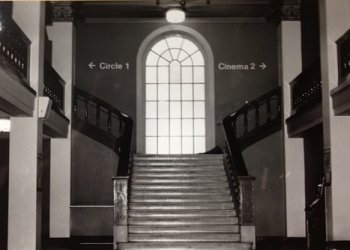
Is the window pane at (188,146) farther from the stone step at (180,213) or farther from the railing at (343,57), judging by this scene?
the railing at (343,57)

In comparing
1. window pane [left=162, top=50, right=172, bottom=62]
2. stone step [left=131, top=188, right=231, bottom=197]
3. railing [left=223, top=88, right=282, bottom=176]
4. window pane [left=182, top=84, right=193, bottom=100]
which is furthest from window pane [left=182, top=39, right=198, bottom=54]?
stone step [left=131, top=188, right=231, bottom=197]

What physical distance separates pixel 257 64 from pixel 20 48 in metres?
8.13

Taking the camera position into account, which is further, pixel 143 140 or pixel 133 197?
pixel 143 140

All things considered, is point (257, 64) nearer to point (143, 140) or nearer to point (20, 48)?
point (143, 140)

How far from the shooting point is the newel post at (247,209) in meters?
10.8

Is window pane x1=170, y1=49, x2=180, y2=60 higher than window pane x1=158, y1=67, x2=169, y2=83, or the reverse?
window pane x1=170, y1=49, x2=180, y2=60

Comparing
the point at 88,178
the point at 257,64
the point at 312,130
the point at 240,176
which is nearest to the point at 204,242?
the point at 240,176

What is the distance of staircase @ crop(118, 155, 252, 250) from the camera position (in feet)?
35.2

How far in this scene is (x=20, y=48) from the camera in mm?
9617

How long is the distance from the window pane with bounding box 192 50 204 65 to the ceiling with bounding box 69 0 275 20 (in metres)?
1.19

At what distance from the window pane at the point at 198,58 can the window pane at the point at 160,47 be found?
94cm

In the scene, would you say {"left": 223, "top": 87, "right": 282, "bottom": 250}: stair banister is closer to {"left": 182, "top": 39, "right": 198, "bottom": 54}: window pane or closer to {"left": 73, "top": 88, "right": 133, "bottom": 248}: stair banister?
{"left": 73, "top": 88, "right": 133, "bottom": 248}: stair banister

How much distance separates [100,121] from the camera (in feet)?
50.0

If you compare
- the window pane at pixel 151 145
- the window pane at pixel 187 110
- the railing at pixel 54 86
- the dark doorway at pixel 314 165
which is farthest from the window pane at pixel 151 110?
the dark doorway at pixel 314 165
